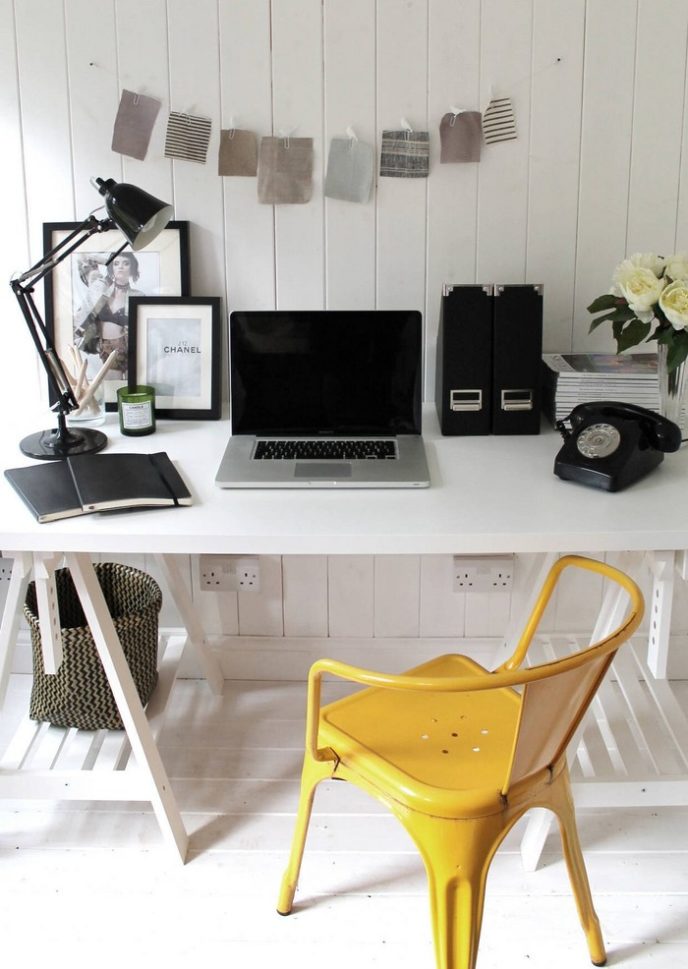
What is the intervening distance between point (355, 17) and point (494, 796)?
1.57 m

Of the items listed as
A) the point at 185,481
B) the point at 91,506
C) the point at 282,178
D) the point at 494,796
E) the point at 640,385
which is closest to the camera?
the point at 494,796

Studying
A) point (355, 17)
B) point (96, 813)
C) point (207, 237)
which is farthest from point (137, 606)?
point (355, 17)

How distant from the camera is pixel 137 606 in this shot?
225 centimetres

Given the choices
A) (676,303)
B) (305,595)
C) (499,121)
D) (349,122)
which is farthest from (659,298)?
(305,595)

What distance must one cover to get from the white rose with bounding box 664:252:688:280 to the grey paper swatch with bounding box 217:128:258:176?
90 cm

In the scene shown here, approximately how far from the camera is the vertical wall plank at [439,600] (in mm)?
2375

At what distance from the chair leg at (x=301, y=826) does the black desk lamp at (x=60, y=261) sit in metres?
0.76

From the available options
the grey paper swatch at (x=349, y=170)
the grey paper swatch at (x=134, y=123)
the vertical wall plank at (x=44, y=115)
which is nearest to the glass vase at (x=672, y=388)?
the grey paper swatch at (x=349, y=170)

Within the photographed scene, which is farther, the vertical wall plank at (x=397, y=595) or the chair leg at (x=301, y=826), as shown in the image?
the vertical wall plank at (x=397, y=595)

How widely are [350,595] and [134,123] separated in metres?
1.20

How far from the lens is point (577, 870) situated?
5.18 feet

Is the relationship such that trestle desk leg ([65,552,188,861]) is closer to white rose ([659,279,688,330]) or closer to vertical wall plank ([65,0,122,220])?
vertical wall plank ([65,0,122,220])

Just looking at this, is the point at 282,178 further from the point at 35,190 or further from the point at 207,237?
the point at 35,190

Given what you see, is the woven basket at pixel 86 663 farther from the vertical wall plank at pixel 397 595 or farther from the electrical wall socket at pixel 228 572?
the vertical wall plank at pixel 397 595
